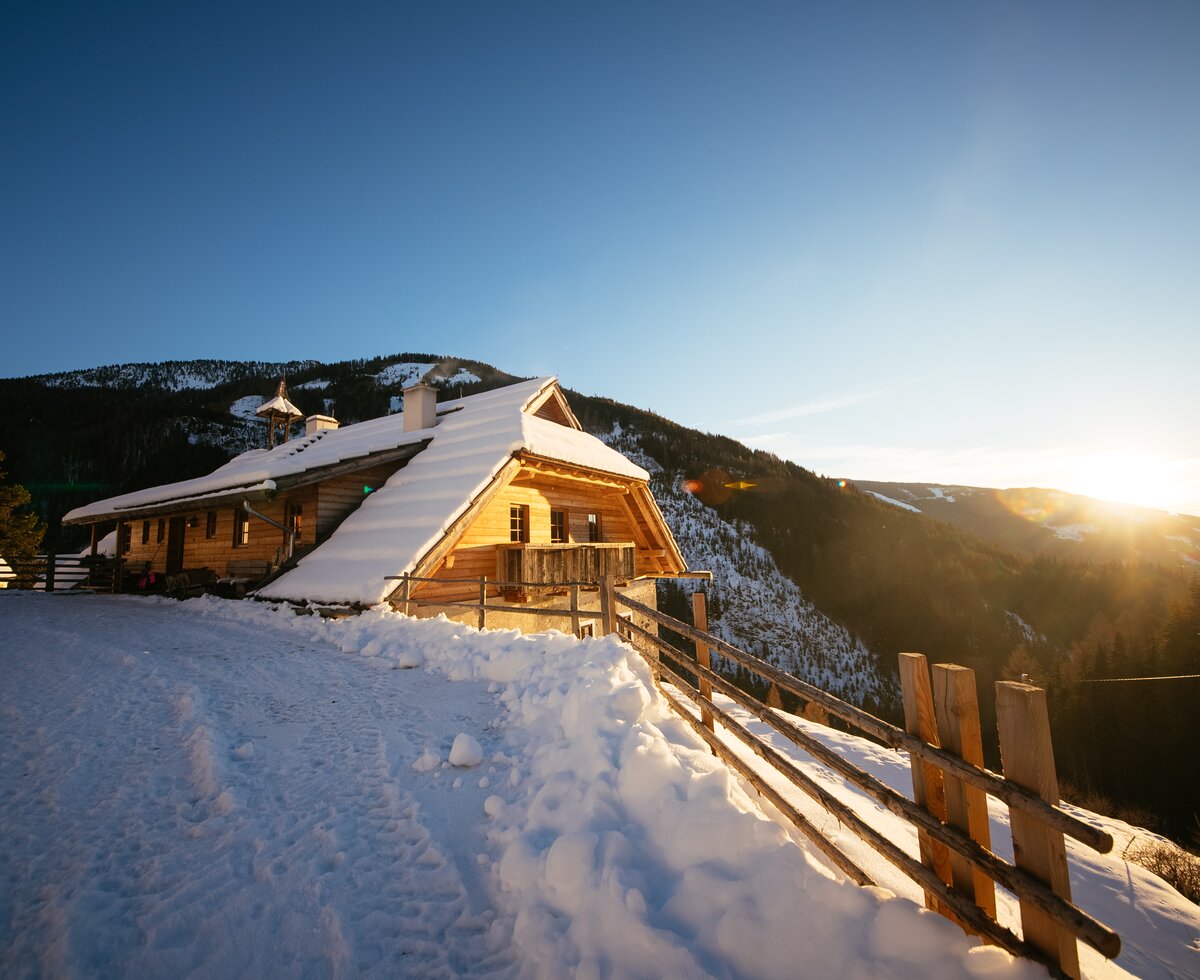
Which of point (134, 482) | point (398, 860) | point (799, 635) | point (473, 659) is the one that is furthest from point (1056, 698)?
point (134, 482)

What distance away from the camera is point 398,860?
10.2ft

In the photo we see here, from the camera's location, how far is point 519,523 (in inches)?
605

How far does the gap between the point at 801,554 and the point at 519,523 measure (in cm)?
5581

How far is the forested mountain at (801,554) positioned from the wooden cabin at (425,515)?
31738mm

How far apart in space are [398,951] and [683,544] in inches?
2278

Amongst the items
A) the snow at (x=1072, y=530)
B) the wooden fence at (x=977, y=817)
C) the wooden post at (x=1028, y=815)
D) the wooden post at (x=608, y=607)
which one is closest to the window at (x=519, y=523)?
the wooden post at (x=608, y=607)

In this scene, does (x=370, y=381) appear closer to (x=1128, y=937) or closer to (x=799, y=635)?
(x=799, y=635)

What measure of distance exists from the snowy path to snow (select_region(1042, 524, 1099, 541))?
139136 mm

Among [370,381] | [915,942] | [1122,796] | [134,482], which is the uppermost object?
[370,381]

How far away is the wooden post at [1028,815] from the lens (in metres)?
1.93

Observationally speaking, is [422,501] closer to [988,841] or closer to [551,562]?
[551,562]

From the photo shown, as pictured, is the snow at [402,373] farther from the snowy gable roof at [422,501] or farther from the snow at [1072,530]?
the snow at [1072,530]

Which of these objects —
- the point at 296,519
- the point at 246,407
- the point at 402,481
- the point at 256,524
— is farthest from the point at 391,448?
the point at 246,407

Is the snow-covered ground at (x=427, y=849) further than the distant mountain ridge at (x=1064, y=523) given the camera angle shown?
No
